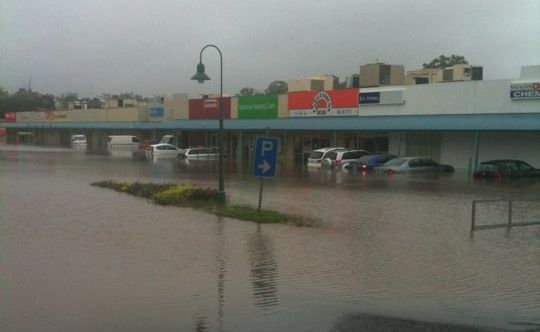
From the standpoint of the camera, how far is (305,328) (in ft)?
22.8

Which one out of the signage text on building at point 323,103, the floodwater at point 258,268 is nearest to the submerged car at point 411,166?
the signage text on building at point 323,103

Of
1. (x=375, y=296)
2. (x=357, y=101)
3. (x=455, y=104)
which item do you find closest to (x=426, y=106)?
(x=455, y=104)

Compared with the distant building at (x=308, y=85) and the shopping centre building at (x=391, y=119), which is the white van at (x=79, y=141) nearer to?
the shopping centre building at (x=391, y=119)

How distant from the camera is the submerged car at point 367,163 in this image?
3953 cm

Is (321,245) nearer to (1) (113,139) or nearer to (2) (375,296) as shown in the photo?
(2) (375,296)

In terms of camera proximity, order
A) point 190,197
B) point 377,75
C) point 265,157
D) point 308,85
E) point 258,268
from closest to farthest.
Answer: point 258,268, point 265,157, point 190,197, point 377,75, point 308,85

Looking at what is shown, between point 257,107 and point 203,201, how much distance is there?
38090mm

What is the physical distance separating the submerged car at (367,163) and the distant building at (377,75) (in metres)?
13.0

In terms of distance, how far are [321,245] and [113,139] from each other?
71.4m

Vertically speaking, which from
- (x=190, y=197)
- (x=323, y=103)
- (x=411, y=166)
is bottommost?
(x=190, y=197)

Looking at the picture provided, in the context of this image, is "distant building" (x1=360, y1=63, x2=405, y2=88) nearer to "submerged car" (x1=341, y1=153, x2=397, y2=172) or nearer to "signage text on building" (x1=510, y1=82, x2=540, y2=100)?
"submerged car" (x1=341, y1=153, x2=397, y2=172)

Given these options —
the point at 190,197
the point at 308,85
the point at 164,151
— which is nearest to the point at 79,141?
the point at 164,151

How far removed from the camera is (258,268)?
10.3 meters

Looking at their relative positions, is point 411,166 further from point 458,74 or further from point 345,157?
point 458,74
